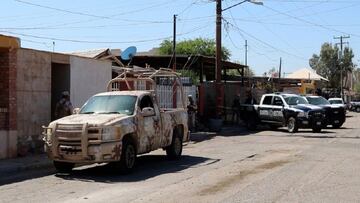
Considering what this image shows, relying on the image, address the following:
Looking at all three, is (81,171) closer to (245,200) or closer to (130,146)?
(130,146)

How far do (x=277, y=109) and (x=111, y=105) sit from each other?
16328 millimetres

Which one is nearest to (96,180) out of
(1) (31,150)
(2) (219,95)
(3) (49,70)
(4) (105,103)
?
(4) (105,103)

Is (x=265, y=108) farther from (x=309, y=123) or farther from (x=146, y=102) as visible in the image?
(x=146, y=102)

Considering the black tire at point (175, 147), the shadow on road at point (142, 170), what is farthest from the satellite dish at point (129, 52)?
the black tire at point (175, 147)

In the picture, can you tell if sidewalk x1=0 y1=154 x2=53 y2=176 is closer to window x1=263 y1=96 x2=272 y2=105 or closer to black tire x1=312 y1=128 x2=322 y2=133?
window x1=263 y1=96 x2=272 y2=105

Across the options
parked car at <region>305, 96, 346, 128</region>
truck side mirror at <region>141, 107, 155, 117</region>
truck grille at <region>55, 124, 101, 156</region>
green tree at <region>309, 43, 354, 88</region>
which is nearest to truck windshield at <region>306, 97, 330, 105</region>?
parked car at <region>305, 96, 346, 128</region>

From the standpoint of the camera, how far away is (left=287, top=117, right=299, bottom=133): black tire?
28344 mm

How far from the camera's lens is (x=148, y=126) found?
567 inches

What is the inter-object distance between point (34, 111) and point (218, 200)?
30.6 feet

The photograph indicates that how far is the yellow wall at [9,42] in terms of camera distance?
1561 centimetres

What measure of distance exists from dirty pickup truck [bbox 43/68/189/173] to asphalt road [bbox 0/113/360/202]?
1.45 ft

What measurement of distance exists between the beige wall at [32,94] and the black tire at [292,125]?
1414 centimetres

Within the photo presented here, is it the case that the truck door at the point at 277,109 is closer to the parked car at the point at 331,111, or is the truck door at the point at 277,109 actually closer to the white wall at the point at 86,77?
the parked car at the point at 331,111

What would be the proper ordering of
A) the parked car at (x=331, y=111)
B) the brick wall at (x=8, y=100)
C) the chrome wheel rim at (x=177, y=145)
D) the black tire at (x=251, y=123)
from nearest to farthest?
the brick wall at (x=8, y=100)
the chrome wheel rim at (x=177, y=145)
the black tire at (x=251, y=123)
the parked car at (x=331, y=111)
